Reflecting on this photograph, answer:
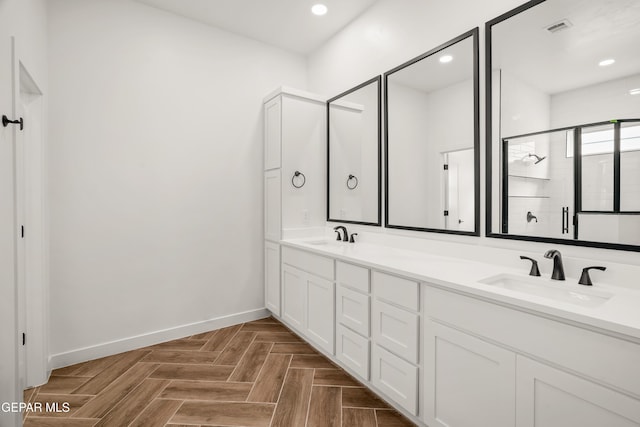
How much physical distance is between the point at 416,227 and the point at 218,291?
6.73 ft

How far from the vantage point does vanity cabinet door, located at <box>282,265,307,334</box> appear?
108 inches

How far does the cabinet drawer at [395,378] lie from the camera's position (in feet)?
5.64

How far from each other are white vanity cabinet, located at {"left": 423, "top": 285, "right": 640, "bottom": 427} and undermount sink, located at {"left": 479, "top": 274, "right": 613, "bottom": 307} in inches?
10.7

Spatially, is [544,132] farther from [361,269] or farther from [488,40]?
[361,269]

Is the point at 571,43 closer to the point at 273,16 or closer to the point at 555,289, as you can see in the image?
the point at 555,289

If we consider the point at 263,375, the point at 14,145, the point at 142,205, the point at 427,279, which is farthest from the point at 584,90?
the point at 142,205

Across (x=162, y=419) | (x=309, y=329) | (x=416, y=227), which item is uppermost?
(x=416, y=227)

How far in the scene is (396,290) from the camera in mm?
1828

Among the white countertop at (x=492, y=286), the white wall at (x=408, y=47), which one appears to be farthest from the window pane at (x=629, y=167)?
the white countertop at (x=492, y=286)

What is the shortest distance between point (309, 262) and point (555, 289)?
5.45ft

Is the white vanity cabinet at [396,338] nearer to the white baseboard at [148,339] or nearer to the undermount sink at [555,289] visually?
the undermount sink at [555,289]

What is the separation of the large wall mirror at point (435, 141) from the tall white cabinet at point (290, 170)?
90cm

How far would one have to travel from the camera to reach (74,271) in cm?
250

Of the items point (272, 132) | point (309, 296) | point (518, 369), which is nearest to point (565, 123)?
point (518, 369)
